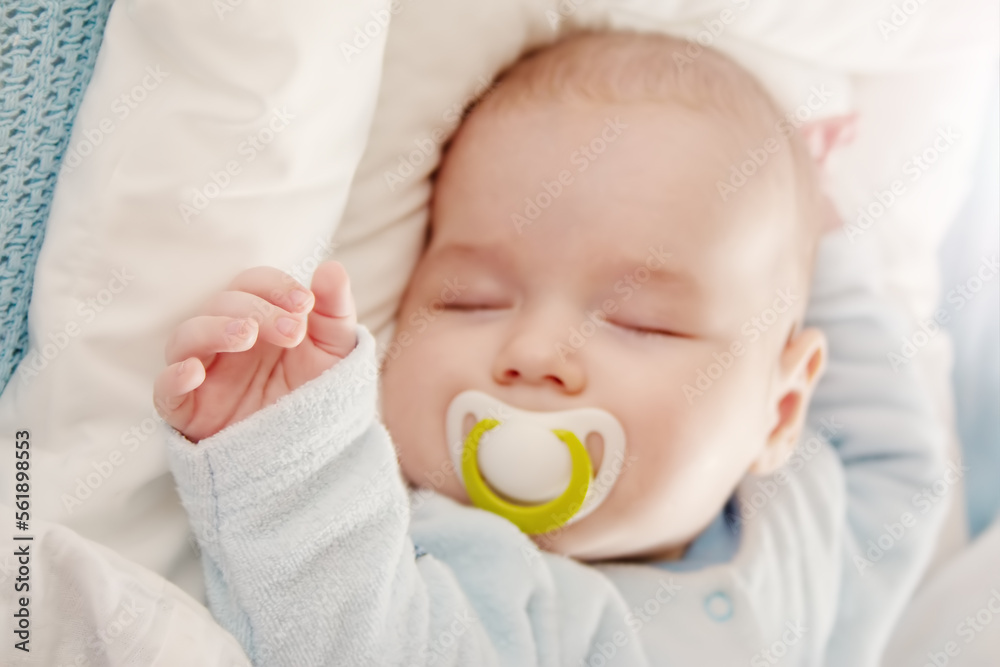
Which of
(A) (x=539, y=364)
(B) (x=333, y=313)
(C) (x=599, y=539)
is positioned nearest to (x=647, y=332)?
(A) (x=539, y=364)

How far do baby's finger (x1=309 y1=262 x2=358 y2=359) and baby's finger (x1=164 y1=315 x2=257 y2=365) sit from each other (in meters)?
0.08

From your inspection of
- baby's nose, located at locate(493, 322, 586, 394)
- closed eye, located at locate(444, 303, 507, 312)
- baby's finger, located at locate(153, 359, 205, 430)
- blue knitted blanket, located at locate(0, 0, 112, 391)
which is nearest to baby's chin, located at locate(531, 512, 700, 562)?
baby's nose, located at locate(493, 322, 586, 394)

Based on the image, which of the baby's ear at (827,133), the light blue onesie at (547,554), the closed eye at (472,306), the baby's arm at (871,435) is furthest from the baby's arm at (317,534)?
the baby's ear at (827,133)

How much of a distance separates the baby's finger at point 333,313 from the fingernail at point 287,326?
0.06 m

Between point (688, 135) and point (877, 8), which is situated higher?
point (877, 8)

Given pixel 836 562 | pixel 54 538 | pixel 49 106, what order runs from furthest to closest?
pixel 836 562 → pixel 49 106 → pixel 54 538

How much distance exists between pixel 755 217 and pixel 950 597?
717 millimetres

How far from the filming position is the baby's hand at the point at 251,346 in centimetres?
75

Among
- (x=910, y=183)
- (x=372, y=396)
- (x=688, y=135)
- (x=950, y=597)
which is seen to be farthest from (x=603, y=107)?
(x=950, y=597)

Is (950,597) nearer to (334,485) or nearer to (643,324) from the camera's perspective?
(643,324)

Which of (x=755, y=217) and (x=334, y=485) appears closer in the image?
(x=334, y=485)

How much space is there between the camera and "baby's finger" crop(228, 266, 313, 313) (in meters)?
0.76

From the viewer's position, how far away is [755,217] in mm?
1099

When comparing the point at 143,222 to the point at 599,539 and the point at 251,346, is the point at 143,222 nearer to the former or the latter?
the point at 251,346
